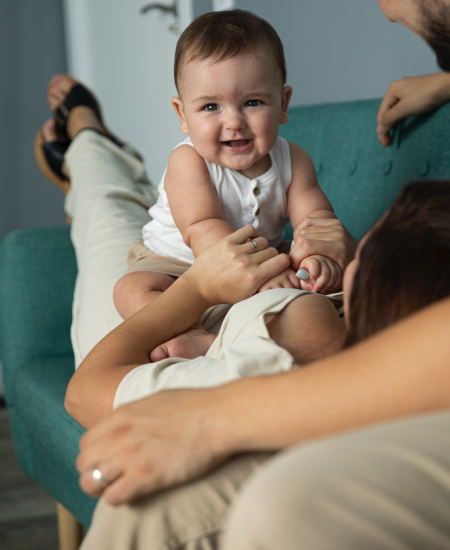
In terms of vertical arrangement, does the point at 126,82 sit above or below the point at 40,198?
above

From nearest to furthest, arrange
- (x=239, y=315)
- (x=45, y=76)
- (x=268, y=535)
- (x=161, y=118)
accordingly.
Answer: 1. (x=268, y=535)
2. (x=239, y=315)
3. (x=161, y=118)
4. (x=45, y=76)

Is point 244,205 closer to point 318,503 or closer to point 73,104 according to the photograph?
point 318,503

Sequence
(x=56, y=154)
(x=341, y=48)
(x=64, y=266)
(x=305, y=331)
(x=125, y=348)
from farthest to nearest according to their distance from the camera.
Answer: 1. (x=56, y=154)
2. (x=341, y=48)
3. (x=64, y=266)
4. (x=125, y=348)
5. (x=305, y=331)

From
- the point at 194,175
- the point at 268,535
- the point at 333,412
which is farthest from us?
the point at 194,175

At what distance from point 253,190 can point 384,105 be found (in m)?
0.38

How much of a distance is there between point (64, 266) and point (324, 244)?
1004 mm

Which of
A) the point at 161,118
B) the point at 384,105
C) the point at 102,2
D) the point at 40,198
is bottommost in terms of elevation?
the point at 40,198

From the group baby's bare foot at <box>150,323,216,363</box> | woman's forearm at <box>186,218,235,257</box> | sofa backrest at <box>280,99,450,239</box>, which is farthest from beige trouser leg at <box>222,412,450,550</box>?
sofa backrest at <box>280,99,450,239</box>

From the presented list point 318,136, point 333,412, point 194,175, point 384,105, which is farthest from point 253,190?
Result: point 333,412

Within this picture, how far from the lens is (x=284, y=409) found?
458mm

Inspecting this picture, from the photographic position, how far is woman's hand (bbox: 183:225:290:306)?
0.85m

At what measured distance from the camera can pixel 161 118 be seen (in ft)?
9.98

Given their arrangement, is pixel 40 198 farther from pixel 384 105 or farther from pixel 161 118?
pixel 384 105

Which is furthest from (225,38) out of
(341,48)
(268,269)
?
(341,48)
